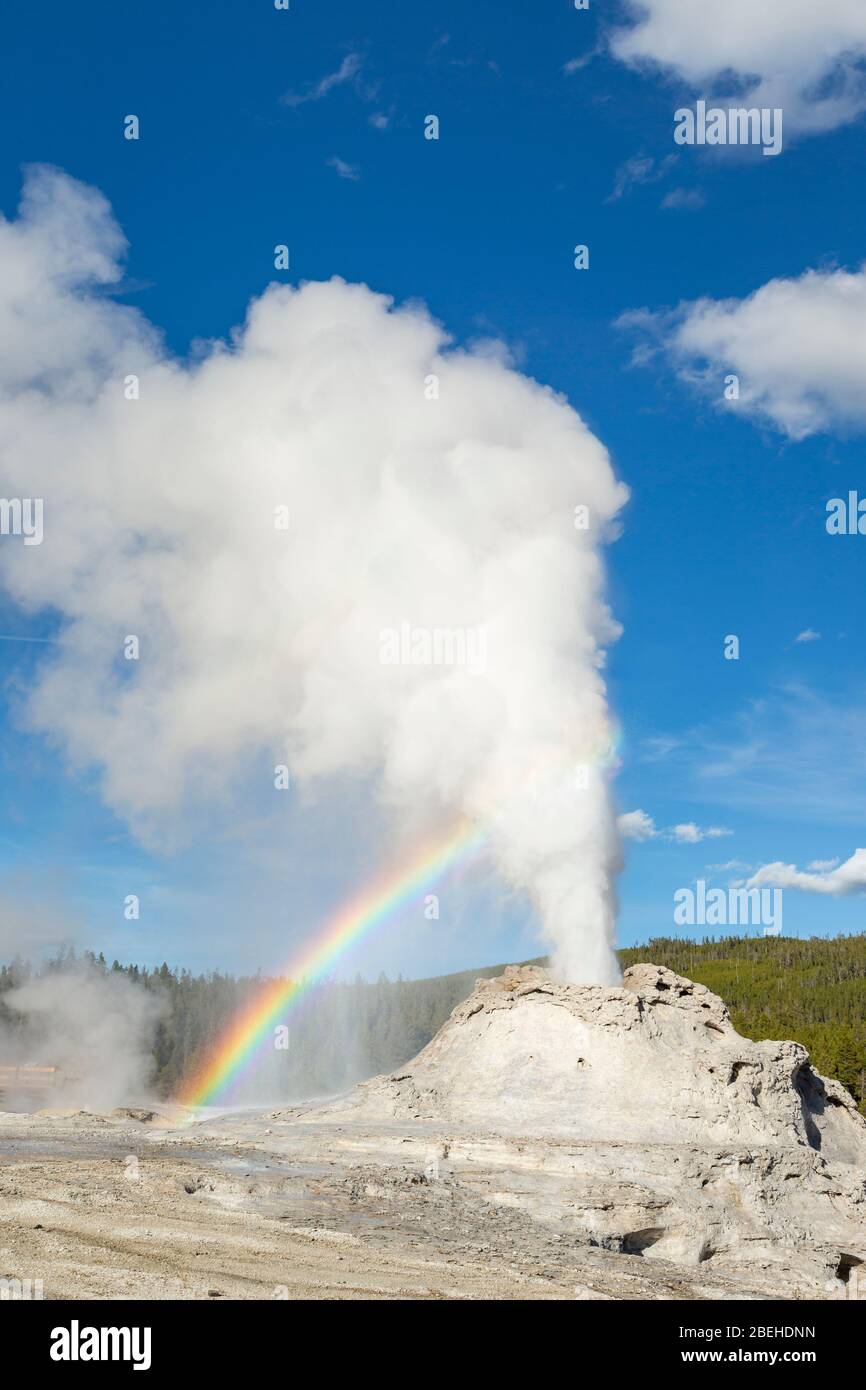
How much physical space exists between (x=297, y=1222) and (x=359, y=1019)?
97.5m

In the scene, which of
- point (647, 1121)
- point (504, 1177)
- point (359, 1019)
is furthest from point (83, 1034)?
point (504, 1177)

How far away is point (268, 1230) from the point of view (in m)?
21.3

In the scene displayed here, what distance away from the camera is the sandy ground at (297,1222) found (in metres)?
17.2

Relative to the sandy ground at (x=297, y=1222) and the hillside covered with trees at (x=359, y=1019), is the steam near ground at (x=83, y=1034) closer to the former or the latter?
the hillside covered with trees at (x=359, y=1019)

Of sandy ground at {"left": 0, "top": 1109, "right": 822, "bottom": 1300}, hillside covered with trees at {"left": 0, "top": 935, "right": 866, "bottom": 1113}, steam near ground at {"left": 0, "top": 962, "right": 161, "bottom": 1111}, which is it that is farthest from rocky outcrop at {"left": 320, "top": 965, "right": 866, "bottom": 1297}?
steam near ground at {"left": 0, "top": 962, "right": 161, "bottom": 1111}

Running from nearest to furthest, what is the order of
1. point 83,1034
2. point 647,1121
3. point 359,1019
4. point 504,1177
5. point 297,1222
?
1. point 297,1222
2. point 504,1177
3. point 647,1121
4. point 83,1034
5. point 359,1019

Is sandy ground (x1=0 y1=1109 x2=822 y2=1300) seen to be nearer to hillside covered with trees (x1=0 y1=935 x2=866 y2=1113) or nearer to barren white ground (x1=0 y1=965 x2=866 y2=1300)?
barren white ground (x1=0 y1=965 x2=866 y2=1300)

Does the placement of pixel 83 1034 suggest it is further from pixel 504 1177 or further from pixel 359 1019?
pixel 504 1177

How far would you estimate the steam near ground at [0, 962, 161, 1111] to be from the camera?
80000mm

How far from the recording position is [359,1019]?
116312 millimetres

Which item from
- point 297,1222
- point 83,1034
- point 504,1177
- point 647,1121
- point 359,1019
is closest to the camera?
point 297,1222

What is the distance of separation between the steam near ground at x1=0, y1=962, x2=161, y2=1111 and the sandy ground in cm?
4985
